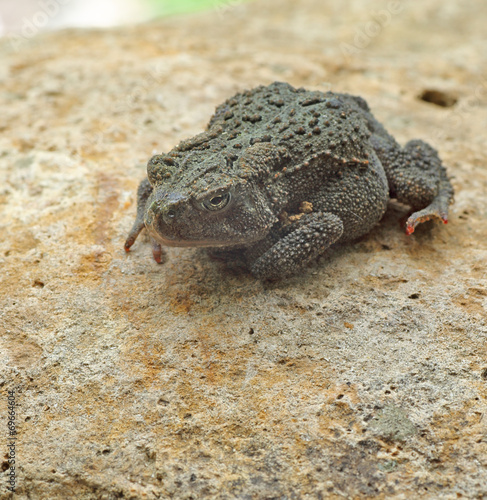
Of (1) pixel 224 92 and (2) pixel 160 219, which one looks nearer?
(2) pixel 160 219

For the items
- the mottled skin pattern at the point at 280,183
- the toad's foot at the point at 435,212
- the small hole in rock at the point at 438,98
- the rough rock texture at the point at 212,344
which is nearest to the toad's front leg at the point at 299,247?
the mottled skin pattern at the point at 280,183

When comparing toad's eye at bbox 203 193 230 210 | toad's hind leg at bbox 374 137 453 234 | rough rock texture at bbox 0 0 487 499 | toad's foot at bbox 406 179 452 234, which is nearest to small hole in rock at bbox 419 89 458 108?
rough rock texture at bbox 0 0 487 499

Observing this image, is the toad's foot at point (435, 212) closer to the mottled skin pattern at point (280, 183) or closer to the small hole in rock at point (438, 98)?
the mottled skin pattern at point (280, 183)

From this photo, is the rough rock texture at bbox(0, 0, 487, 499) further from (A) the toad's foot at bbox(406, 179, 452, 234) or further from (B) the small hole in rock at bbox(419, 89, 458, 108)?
(B) the small hole in rock at bbox(419, 89, 458, 108)

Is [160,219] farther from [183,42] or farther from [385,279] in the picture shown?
[183,42]

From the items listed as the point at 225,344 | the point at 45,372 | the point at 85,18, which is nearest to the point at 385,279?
the point at 225,344

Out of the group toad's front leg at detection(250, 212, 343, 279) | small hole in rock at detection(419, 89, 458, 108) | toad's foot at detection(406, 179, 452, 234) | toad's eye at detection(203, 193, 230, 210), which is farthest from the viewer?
small hole in rock at detection(419, 89, 458, 108)

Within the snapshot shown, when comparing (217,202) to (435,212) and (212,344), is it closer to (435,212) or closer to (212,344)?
(212,344)
